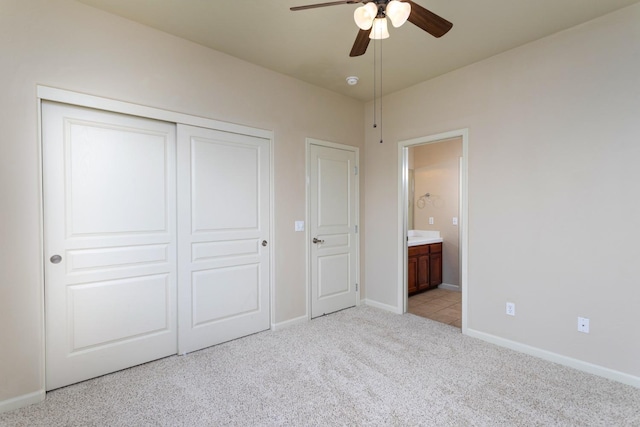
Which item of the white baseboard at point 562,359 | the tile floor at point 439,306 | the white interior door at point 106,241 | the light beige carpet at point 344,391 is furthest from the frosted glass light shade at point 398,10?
the tile floor at point 439,306

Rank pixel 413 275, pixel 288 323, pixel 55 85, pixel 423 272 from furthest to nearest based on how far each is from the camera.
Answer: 1. pixel 423 272
2. pixel 413 275
3. pixel 288 323
4. pixel 55 85

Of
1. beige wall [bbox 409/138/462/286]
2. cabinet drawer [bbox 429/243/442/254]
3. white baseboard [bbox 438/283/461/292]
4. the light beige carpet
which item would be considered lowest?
the light beige carpet

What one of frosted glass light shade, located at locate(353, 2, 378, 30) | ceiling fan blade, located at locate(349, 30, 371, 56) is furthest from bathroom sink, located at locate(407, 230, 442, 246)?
frosted glass light shade, located at locate(353, 2, 378, 30)

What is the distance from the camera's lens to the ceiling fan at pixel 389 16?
1.64 metres

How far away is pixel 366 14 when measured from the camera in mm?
1744

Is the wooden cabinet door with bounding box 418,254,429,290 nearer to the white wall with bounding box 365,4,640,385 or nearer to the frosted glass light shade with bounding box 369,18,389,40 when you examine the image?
the white wall with bounding box 365,4,640,385

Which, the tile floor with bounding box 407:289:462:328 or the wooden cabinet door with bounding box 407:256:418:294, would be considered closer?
the tile floor with bounding box 407:289:462:328

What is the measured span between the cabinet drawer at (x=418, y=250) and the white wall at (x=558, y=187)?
136 centimetres

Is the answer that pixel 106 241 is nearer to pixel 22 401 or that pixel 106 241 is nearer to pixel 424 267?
pixel 22 401

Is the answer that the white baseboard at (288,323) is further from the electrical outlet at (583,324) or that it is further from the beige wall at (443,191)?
the beige wall at (443,191)

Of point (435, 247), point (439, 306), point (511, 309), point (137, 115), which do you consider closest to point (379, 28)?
point (137, 115)

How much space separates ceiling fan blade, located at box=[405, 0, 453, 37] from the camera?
1707mm

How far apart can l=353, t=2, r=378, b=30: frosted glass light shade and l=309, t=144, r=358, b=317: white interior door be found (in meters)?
1.95

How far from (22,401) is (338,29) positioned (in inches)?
139
